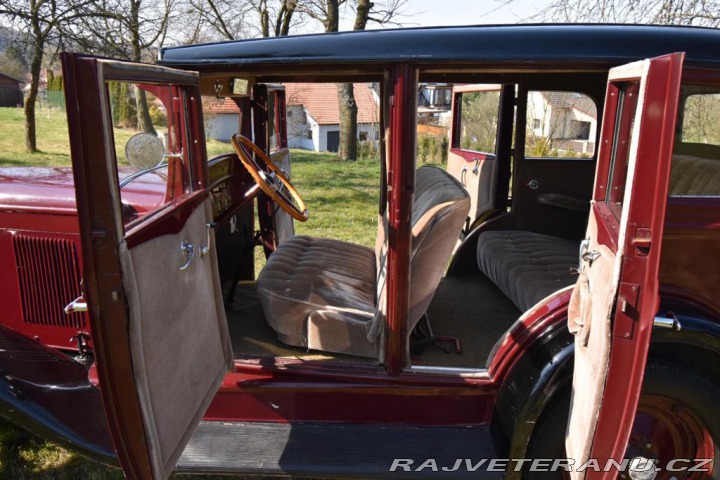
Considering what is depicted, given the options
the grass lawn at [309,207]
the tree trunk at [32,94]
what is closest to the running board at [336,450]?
the grass lawn at [309,207]

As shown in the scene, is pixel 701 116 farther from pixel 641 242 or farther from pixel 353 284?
pixel 353 284

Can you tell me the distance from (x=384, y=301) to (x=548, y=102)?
7.17 feet

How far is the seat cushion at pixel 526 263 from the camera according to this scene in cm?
308

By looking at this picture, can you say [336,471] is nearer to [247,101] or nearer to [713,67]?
[713,67]

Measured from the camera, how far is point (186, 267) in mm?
2033

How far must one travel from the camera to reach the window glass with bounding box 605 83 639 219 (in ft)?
6.32

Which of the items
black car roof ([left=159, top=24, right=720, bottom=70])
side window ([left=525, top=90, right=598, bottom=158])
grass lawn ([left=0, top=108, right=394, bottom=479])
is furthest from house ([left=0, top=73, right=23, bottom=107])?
black car roof ([left=159, top=24, right=720, bottom=70])

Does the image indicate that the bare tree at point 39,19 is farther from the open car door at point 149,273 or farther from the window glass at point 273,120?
the open car door at point 149,273

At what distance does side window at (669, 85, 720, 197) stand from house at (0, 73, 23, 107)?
50.5m

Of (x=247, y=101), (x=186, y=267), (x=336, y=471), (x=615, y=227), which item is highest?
(x=247, y=101)

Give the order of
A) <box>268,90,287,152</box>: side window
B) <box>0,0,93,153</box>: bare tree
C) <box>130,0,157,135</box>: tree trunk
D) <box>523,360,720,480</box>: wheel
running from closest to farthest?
<box>523,360,720,480</box>: wheel < <box>268,90,287,152</box>: side window < <box>0,0,93,153</box>: bare tree < <box>130,0,157,135</box>: tree trunk

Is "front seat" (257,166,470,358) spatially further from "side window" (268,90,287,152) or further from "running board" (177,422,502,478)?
"side window" (268,90,287,152)

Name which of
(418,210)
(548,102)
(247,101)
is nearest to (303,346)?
(418,210)

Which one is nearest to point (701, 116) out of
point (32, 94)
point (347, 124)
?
point (347, 124)
